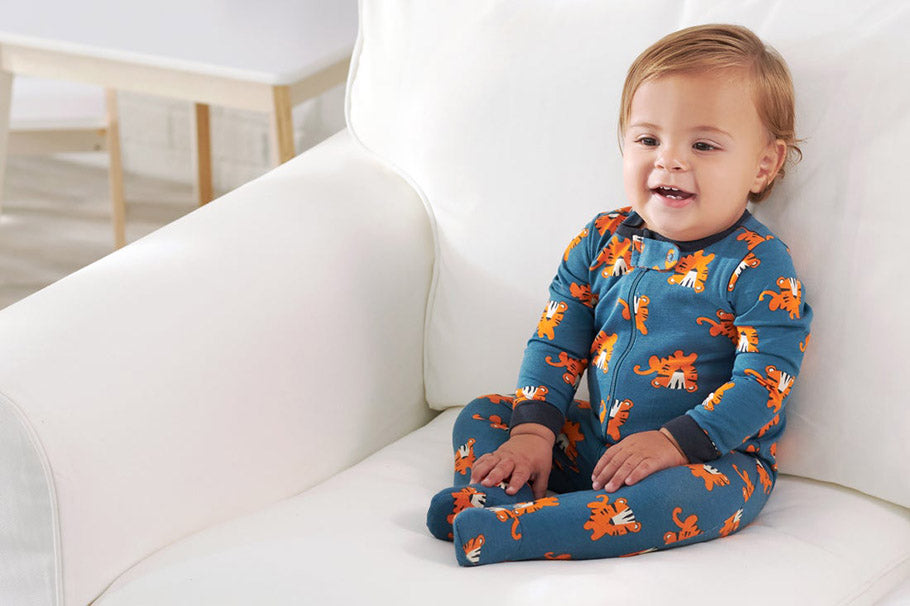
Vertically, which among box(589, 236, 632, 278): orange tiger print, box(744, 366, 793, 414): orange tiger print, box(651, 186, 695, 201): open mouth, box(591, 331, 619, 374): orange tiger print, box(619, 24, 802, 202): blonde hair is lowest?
box(591, 331, 619, 374): orange tiger print

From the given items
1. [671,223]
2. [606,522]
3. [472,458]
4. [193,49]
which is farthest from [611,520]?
[193,49]

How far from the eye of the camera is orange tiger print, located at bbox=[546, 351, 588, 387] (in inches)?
49.6

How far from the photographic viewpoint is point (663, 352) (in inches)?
46.9

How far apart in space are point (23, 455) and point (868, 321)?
0.77 m

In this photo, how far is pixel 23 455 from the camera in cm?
102

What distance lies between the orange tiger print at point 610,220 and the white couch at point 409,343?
0.03m

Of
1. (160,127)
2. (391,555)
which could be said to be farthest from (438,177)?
(160,127)

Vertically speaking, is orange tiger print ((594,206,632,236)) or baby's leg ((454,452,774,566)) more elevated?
orange tiger print ((594,206,632,236))

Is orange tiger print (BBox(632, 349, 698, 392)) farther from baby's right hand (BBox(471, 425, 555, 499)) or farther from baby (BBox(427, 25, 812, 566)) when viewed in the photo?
baby's right hand (BBox(471, 425, 555, 499))

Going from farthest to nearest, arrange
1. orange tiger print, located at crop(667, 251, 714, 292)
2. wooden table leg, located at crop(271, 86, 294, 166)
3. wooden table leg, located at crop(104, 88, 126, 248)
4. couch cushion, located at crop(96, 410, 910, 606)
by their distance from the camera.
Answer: wooden table leg, located at crop(104, 88, 126, 248) < wooden table leg, located at crop(271, 86, 294, 166) < orange tiger print, located at crop(667, 251, 714, 292) < couch cushion, located at crop(96, 410, 910, 606)

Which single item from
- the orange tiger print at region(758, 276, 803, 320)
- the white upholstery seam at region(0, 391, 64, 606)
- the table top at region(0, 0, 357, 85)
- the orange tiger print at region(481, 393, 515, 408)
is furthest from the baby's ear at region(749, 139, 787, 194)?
the table top at region(0, 0, 357, 85)

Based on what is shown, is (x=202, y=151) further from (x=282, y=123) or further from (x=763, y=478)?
(x=763, y=478)

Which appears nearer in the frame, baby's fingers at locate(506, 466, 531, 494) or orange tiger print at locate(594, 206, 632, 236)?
baby's fingers at locate(506, 466, 531, 494)

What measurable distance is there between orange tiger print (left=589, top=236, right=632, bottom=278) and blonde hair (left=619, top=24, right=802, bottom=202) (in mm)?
170
